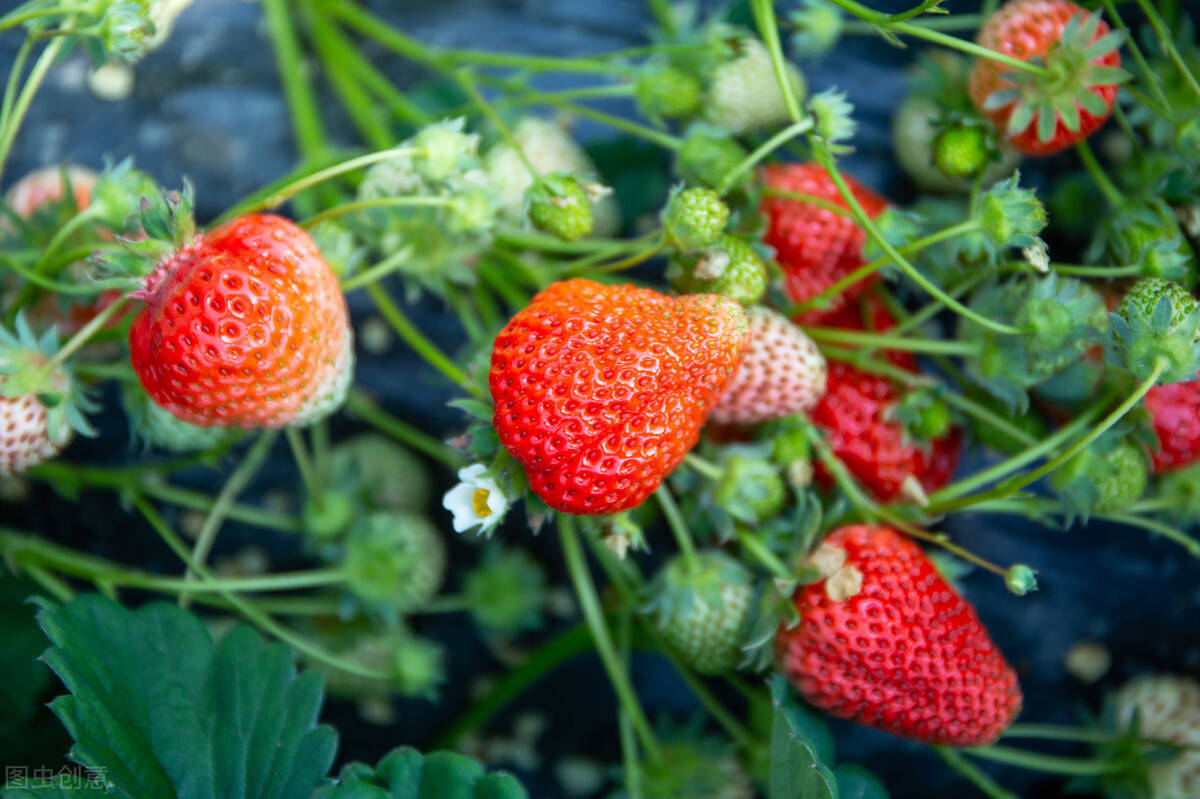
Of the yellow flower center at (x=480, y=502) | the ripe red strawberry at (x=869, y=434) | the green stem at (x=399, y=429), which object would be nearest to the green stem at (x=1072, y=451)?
the ripe red strawberry at (x=869, y=434)

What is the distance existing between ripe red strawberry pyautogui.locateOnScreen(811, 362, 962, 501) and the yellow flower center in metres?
0.29

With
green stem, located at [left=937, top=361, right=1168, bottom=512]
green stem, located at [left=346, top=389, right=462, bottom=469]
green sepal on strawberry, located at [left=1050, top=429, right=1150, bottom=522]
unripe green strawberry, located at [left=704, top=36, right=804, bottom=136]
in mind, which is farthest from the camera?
green stem, located at [left=346, top=389, right=462, bottom=469]

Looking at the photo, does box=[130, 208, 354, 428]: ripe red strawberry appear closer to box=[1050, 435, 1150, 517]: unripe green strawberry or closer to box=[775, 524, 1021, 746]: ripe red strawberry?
box=[775, 524, 1021, 746]: ripe red strawberry

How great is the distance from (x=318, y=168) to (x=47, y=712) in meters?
0.52

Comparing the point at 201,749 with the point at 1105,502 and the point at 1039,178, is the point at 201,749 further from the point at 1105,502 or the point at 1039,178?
the point at 1039,178

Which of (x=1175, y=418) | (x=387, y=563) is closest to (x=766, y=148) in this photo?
(x=1175, y=418)

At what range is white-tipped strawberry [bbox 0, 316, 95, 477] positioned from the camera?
0.61 meters

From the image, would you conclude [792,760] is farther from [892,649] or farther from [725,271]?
[725,271]

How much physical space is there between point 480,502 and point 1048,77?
50 centimetres

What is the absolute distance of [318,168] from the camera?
0.78 meters

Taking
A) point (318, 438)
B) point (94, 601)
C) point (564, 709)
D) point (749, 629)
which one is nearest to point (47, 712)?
point (94, 601)

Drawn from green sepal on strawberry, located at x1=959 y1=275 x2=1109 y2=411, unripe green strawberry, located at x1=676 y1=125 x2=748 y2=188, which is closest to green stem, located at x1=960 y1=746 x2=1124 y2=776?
green sepal on strawberry, located at x1=959 y1=275 x2=1109 y2=411

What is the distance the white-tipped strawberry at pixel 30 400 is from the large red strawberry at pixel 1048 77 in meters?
0.69

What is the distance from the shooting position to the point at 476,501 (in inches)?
24.1
